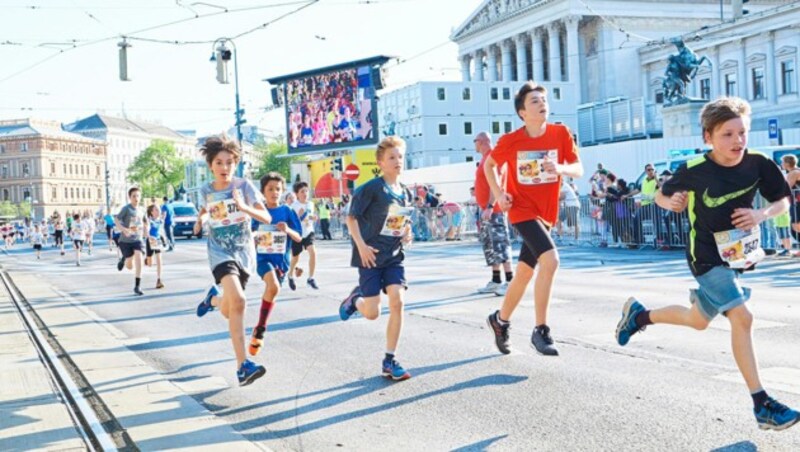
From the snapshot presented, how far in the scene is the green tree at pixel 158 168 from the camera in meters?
150

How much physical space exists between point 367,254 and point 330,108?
49.8 meters

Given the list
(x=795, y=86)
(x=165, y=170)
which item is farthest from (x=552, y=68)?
(x=165, y=170)

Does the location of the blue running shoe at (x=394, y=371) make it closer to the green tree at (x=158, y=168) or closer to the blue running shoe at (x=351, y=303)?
the blue running shoe at (x=351, y=303)

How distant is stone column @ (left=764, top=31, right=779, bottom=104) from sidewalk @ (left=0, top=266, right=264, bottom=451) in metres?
69.4

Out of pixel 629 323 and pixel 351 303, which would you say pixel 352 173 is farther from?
pixel 629 323

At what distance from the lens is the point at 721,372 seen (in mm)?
6383

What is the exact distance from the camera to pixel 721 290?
502 cm

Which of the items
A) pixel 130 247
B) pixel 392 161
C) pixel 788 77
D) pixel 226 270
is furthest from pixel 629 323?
pixel 788 77

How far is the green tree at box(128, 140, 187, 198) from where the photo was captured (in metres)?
150

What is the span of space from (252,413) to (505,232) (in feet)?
22.0

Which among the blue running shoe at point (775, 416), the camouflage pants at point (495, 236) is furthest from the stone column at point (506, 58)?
the blue running shoe at point (775, 416)

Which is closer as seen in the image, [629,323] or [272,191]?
[629,323]

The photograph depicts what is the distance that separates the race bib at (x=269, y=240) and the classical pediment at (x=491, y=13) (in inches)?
3530

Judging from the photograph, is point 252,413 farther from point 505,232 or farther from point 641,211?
point 641,211
